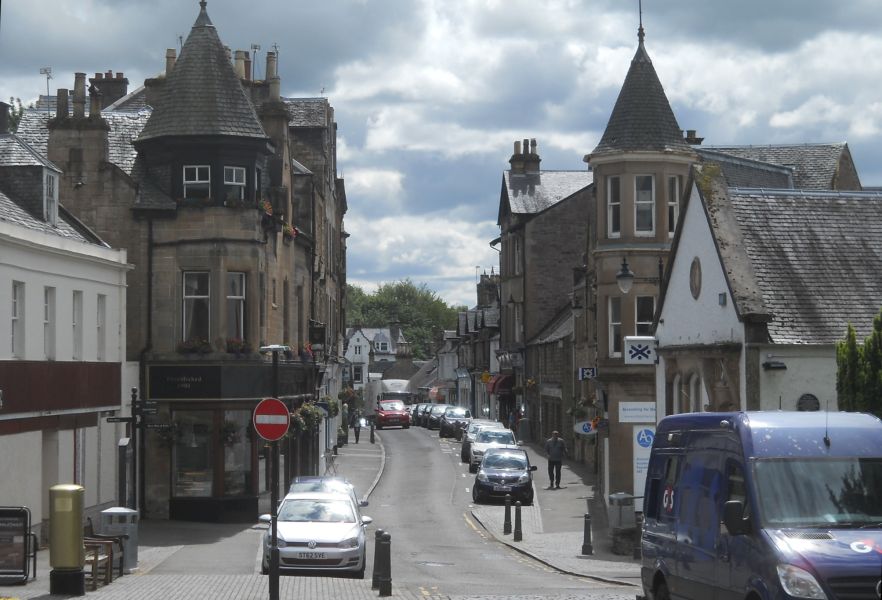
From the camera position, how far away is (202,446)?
118 feet

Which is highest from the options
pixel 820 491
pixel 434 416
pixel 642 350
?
pixel 642 350

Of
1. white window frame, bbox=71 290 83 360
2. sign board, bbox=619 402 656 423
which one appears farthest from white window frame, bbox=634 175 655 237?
white window frame, bbox=71 290 83 360

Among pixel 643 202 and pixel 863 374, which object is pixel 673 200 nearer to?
pixel 643 202

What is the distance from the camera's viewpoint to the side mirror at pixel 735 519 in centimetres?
1318

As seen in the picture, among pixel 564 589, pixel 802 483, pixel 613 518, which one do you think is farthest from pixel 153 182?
pixel 802 483

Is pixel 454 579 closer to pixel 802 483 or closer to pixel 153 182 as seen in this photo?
pixel 802 483

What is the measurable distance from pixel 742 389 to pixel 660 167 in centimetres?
1200

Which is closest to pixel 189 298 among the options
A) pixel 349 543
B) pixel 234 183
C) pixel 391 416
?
pixel 234 183

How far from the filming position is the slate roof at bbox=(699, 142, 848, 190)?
46281mm

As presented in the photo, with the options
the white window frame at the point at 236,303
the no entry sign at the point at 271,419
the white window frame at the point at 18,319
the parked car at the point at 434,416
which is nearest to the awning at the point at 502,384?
the parked car at the point at 434,416

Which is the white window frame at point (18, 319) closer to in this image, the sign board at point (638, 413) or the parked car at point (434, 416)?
the sign board at point (638, 413)

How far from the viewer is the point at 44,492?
3055cm

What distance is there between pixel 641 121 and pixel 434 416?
55.8m

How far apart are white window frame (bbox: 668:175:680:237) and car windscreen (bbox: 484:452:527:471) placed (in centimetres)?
933
